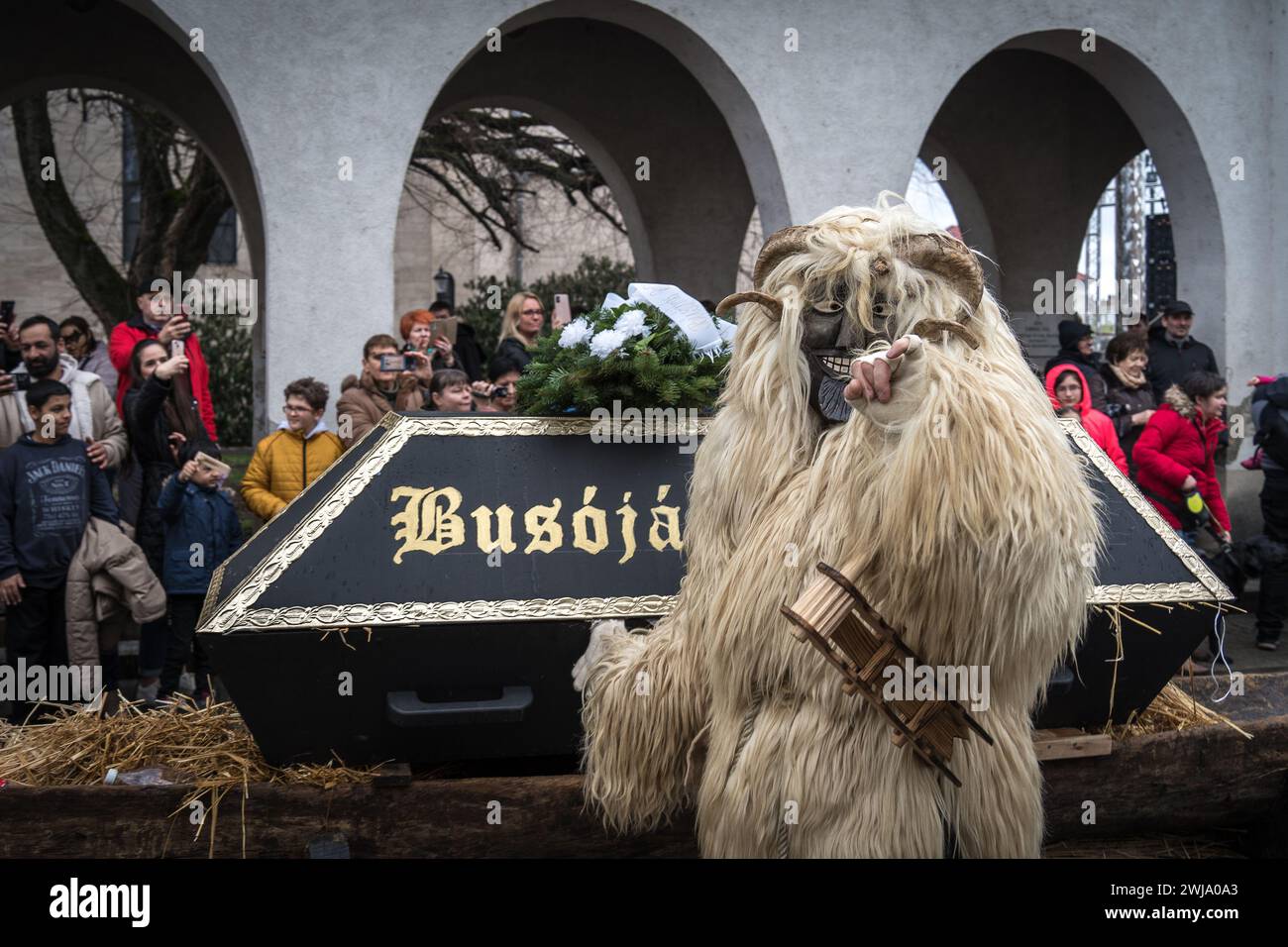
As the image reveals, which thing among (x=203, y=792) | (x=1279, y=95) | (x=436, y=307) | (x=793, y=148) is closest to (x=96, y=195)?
(x=436, y=307)

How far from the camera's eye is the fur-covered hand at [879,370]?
7.48 feet

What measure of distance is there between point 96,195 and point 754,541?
66.5ft

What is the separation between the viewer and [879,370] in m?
2.28

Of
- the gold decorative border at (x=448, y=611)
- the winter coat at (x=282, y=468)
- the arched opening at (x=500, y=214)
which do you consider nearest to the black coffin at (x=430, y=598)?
the gold decorative border at (x=448, y=611)

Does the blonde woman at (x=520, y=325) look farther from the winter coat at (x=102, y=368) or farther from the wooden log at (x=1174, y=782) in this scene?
the wooden log at (x=1174, y=782)

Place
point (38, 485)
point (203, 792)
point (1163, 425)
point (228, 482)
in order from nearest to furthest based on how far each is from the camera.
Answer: point (203, 792), point (38, 485), point (1163, 425), point (228, 482)

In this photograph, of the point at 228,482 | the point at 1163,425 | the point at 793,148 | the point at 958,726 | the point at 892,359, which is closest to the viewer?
the point at 892,359

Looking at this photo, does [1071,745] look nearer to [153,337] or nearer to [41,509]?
[41,509]

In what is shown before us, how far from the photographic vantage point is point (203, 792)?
3254 millimetres

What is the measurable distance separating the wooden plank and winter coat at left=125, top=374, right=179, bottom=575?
393 centimetres

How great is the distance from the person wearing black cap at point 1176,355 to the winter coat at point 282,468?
5.63 m
